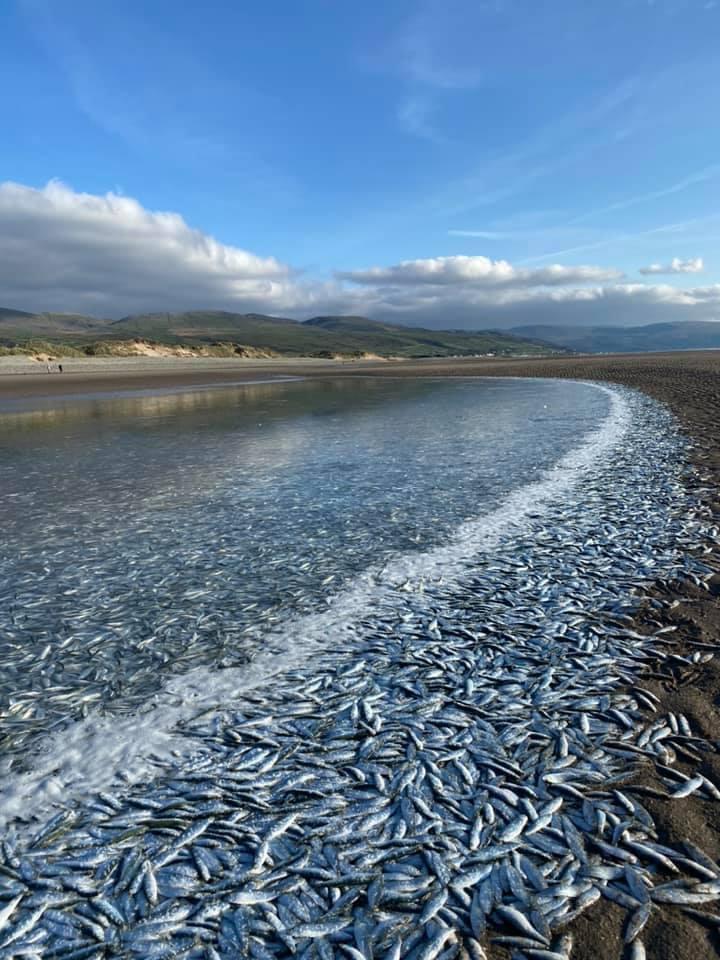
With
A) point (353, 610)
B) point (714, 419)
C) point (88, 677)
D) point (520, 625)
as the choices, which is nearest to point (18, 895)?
point (88, 677)

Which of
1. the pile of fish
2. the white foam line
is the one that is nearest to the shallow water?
the white foam line

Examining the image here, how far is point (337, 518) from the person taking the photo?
1175 centimetres

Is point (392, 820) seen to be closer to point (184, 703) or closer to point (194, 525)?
point (184, 703)

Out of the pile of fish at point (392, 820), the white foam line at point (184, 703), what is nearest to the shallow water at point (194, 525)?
the white foam line at point (184, 703)

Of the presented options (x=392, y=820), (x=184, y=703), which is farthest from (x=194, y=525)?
(x=392, y=820)

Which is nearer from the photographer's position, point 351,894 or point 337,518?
point 351,894

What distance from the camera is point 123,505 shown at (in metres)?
12.7

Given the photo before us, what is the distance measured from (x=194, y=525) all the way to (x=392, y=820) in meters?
8.12

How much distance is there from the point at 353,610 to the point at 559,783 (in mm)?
3766

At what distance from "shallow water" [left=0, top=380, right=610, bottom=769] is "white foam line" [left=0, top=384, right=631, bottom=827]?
0.24 meters

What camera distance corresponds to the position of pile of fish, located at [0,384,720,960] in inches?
130

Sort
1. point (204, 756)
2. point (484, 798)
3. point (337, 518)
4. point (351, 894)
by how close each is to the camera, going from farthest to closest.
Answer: point (337, 518) < point (204, 756) < point (484, 798) < point (351, 894)

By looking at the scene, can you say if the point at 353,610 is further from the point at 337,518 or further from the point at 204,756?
the point at 337,518

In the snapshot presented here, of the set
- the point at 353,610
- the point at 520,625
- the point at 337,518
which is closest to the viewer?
the point at 520,625
